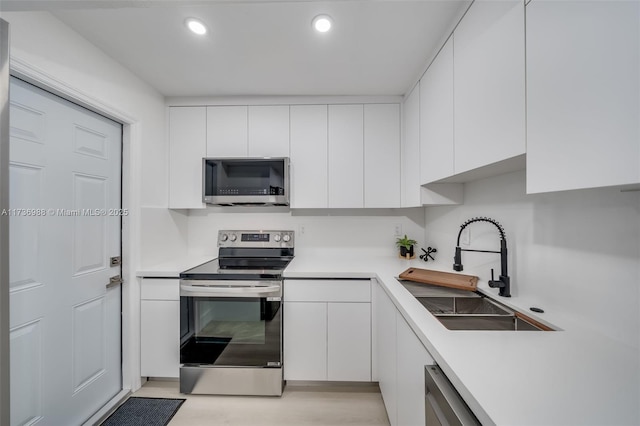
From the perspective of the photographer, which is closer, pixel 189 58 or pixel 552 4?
pixel 552 4

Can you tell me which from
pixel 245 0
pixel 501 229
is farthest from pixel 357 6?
pixel 501 229

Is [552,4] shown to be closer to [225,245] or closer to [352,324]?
[352,324]

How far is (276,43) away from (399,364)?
191 centimetres

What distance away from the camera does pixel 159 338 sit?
1821mm

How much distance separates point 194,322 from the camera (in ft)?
5.75

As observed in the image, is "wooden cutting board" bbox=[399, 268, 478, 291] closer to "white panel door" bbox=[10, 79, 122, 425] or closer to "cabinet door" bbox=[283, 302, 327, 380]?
"cabinet door" bbox=[283, 302, 327, 380]

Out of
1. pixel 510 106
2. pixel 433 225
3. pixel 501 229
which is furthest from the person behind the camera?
pixel 433 225

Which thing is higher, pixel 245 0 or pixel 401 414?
pixel 245 0

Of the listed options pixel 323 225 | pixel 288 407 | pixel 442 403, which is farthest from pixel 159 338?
pixel 442 403

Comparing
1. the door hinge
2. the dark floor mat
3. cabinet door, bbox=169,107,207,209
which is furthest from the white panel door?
cabinet door, bbox=169,107,207,209

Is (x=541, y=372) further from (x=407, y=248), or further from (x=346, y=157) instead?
(x=346, y=157)

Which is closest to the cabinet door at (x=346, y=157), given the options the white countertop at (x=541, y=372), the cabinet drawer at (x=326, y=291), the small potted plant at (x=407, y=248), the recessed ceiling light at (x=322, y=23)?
the small potted plant at (x=407, y=248)

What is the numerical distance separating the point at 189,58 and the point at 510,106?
183 cm

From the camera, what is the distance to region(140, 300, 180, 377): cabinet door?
182 cm
